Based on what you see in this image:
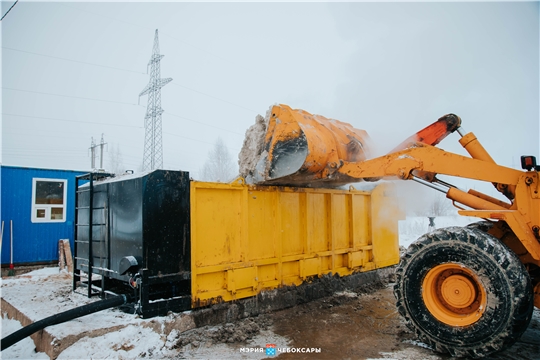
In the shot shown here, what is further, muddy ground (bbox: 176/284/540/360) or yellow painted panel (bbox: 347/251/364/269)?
yellow painted panel (bbox: 347/251/364/269)

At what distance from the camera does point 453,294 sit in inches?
174

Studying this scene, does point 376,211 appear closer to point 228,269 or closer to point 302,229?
point 302,229

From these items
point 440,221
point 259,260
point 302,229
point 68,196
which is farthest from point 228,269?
point 440,221

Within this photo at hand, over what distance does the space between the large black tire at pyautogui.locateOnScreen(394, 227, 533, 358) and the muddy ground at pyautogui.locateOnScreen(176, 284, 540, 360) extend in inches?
14.1

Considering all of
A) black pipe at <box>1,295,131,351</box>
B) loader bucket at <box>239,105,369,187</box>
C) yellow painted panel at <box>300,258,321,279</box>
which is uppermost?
loader bucket at <box>239,105,369,187</box>

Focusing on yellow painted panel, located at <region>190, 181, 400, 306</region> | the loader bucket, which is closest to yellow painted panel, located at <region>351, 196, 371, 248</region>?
yellow painted panel, located at <region>190, 181, 400, 306</region>

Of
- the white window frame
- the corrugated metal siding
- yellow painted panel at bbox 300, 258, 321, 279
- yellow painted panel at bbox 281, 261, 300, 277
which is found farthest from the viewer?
the white window frame

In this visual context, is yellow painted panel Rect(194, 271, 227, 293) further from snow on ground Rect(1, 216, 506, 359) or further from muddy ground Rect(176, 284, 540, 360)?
snow on ground Rect(1, 216, 506, 359)

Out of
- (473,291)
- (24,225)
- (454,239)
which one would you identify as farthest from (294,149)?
(24,225)

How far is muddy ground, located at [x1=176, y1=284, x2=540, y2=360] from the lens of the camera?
4.43m

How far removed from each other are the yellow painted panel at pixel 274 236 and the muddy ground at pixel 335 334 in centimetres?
54

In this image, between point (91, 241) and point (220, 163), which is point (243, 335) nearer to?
point (91, 241)

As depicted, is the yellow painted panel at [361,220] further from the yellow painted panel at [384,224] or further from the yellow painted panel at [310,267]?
the yellow painted panel at [310,267]

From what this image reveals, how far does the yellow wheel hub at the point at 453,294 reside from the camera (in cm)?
425
